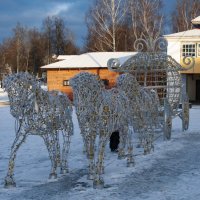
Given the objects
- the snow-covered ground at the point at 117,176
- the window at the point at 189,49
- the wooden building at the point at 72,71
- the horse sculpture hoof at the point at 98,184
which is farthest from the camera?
the wooden building at the point at 72,71

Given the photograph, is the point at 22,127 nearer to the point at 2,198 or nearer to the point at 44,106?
the point at 44,106

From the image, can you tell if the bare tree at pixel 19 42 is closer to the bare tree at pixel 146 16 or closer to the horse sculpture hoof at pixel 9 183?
the bare tree at pixel 146 16

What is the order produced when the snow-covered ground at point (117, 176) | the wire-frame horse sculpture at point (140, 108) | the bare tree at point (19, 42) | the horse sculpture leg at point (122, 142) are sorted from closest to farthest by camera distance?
the snow-covered ground at point (117, 176)
the horse sculpture leg at point (122, 142)
the wire-frame horse sculpture at point (140, 108)
the bare tree at point (19, 42)

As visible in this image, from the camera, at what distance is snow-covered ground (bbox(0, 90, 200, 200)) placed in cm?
630

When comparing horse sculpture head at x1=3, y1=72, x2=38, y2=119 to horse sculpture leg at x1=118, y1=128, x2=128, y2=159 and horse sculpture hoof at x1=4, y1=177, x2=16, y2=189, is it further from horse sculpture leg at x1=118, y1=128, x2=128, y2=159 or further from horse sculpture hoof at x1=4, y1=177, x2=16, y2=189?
horse sculpture leg at x1=118, y1=128, x2=128, y2=159

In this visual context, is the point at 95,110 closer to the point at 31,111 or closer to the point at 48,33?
the point at 31,111

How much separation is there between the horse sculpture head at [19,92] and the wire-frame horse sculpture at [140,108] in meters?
2.56

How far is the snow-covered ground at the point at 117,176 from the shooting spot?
20.7 feet

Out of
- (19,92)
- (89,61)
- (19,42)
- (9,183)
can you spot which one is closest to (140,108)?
(19,92)

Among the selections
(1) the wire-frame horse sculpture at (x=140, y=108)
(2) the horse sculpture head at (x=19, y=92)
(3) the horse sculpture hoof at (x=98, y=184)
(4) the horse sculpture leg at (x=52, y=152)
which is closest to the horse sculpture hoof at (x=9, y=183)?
(4) the horse sculpture leg at (x=52, y=152)

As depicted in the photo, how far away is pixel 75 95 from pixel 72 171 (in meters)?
1.78

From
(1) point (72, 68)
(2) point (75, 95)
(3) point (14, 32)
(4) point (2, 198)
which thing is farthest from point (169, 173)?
(3) point (14, 32)

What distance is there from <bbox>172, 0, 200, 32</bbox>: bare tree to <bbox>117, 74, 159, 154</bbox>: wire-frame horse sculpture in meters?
31.3

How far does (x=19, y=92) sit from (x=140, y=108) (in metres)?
3.50
